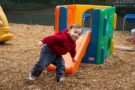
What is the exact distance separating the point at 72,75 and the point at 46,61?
72 centimetres

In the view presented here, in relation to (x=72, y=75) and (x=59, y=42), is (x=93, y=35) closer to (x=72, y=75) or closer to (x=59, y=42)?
(x=72, y=75)

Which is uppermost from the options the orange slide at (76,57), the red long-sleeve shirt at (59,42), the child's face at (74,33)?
the child's face at (74,33)

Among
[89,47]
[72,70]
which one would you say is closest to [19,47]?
[89,47]

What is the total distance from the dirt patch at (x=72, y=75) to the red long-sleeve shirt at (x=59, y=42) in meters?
0.49

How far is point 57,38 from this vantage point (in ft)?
16.0

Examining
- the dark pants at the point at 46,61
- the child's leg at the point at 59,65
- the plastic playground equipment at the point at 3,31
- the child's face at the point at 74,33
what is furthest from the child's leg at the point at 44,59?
the plastic playground equipment at the point at 3,31

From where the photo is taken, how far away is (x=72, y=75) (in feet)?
18.2

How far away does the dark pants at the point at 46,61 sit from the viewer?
4.96 metres

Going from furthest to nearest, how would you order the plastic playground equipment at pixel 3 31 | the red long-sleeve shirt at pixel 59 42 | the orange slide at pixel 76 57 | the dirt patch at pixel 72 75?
the plastic playground equipment at pixel 3 31 < the orange slide at pixel 76 57 < the dirt patch at pixel 72 75 < the red long-sleeve shirt at pixel 59 42

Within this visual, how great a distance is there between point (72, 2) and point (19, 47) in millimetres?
6338

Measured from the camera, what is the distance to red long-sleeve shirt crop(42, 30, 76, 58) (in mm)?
→ 4879

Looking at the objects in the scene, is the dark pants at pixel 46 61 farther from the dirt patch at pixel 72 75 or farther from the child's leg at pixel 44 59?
the dirt patch at pixel 72 75

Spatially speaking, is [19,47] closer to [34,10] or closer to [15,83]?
[15,83]

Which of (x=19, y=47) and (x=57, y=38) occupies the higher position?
(x=57, y=38)
